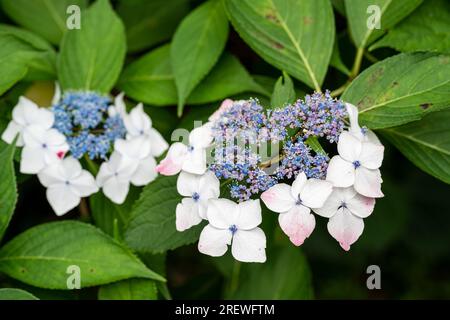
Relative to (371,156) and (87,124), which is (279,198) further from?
(87,124)

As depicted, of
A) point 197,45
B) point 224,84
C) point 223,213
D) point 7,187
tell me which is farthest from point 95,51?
point 223,213

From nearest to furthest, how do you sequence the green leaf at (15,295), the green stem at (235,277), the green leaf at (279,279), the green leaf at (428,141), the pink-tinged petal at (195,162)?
the pink-tinged petal at (195,162) < the green leaf at (15,295) < the green leaf at (428,141) < the green leaf at (279,279) < the green stem at (235,277)

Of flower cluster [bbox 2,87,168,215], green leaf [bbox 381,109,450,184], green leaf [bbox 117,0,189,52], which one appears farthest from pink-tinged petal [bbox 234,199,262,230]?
green leaf [bbox 117,0,189,52]

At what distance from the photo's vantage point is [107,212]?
2.14m

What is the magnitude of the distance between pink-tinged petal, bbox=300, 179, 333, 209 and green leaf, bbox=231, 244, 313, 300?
3.29ft

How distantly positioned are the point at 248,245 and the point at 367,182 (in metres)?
0.33

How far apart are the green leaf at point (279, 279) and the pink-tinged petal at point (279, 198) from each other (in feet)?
3.22

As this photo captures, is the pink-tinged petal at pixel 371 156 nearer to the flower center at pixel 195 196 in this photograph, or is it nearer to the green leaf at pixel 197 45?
Result: the flower center at pixel 195 196

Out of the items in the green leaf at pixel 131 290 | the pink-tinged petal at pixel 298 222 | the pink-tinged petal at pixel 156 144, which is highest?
the pink-tinged petal at pixel 298 222

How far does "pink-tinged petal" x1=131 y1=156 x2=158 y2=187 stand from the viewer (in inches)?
79.2

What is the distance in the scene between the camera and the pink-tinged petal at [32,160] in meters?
1.96

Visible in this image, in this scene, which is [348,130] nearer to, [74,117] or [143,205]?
[143,205]

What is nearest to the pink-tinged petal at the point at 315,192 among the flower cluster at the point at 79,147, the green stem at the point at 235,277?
the flower cluster at the point at 79,147

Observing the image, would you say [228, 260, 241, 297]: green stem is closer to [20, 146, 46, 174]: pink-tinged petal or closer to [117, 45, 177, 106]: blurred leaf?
[117, 45, 177, 106]: blurred leaf
